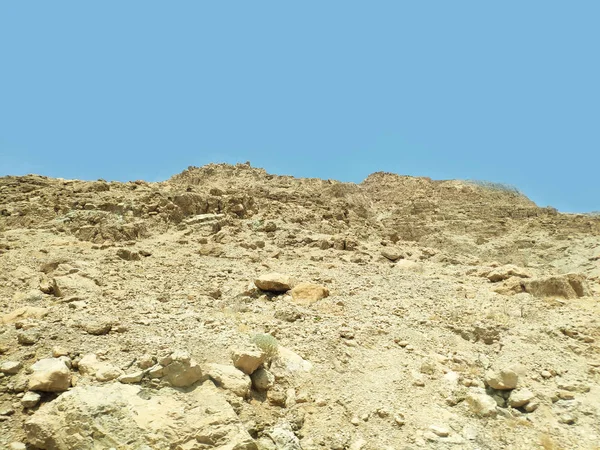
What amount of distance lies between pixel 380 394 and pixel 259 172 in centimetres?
1531

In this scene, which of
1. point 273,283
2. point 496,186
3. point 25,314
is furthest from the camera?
point 496,186

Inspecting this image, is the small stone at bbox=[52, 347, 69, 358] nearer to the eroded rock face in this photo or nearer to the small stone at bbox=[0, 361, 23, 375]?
the small stone at bbox=[0, 361, 23, 375]

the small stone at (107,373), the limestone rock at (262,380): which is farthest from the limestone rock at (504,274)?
the small stone at (107,373)

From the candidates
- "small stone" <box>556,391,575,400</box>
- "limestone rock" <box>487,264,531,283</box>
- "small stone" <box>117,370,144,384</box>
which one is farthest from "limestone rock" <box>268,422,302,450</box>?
"limestone rock" <box>487,264,531,283</box>

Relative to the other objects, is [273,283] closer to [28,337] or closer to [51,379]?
[28,337]

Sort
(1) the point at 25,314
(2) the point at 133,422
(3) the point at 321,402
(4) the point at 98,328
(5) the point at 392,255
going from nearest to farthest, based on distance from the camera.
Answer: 1. (2) the point at 133,422
2. (3) the point at 321,402
3. (4) the point at 98,328
4. (1) the point at 25,314
5. (5) the point at 392,255

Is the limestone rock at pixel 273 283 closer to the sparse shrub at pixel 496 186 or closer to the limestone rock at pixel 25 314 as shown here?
the limestone rock at pixel 25 314

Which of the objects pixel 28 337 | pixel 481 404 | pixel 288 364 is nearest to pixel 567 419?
pixel 481 404

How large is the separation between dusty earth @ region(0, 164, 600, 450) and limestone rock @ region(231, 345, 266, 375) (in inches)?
0.6

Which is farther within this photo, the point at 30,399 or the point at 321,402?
the point at 321,402

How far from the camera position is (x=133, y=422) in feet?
12.3

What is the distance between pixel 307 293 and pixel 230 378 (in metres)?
3.12

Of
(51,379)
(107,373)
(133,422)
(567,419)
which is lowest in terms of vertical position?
(133,422)

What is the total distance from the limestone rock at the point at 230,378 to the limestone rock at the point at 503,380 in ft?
9.06
